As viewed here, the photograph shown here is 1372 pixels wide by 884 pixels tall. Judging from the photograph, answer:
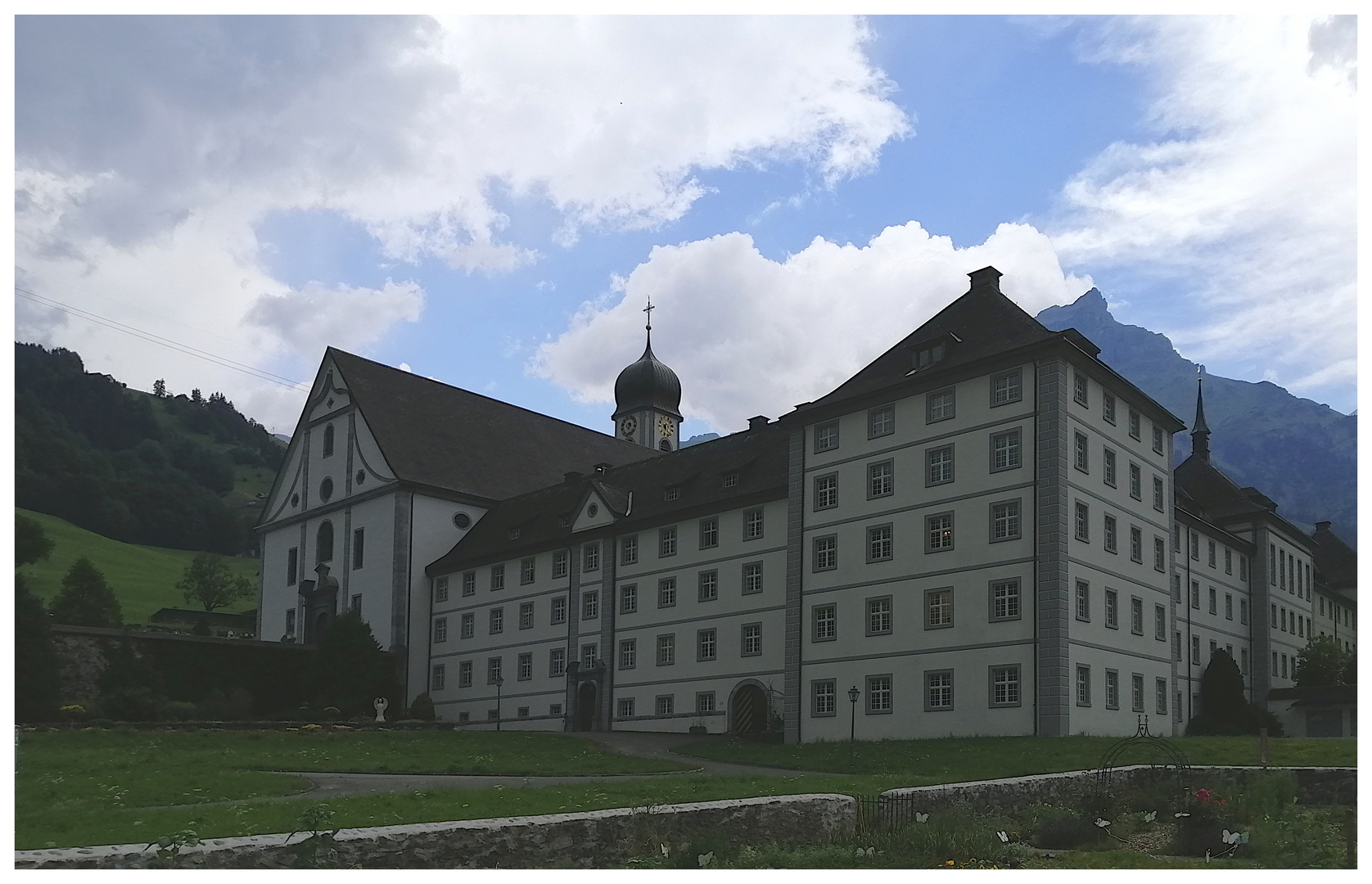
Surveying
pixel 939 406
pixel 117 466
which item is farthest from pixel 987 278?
pixel 117 466

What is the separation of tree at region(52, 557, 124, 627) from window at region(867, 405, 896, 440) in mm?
53881

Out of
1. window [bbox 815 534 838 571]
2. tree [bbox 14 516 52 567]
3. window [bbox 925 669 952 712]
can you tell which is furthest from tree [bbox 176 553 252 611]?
window [bbox 925 669 952 712]

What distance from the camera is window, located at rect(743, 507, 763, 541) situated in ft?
157

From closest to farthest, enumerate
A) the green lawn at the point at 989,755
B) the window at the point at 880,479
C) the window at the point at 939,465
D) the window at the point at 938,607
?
the green lawn at the point at 989,755
the window at the point at 938,607
the window at the point at 939,465
the window at the point at 880,479

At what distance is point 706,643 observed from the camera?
49188mm

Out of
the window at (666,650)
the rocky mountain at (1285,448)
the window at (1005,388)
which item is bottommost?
the window at (666,650)

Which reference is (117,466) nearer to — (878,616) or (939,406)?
(878,616)

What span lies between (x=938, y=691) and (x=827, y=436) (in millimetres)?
9837

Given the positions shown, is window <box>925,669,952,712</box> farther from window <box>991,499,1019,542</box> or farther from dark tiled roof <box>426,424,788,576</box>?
dark tiled roof <box>426,424,788,576</box>

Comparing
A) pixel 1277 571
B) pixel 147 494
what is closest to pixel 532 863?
pixel 1277 571

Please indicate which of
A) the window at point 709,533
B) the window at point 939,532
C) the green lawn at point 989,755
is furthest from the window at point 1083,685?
the window at point 709,533

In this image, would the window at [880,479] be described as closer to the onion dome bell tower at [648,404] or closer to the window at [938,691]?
the window at [938,691]

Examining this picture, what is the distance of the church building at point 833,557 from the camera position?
38844 mm

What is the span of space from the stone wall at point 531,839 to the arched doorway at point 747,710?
29.2 meters
